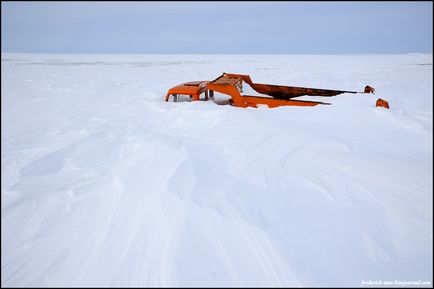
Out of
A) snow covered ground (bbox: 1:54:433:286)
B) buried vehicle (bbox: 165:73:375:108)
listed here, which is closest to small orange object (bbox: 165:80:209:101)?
→ buried vehicle (bbox: 165:73:375:108)

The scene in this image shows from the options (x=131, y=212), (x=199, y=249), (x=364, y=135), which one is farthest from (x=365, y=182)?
(x=131, y=212)

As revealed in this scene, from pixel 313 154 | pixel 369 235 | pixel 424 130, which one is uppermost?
pixel 424 130

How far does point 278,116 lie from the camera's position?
4.30 m

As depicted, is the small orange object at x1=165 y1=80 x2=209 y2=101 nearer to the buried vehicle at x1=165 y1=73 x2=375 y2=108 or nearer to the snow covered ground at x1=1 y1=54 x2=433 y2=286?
the buried vehicle at x1=165 y1=73 x2=375 y2=108

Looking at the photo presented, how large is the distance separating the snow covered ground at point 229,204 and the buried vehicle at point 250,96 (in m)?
1.59

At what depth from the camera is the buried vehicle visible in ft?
17.5

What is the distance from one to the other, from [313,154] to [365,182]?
583 mm

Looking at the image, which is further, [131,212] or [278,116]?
[278,116]

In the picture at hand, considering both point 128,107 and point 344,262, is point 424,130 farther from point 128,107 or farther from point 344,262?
point 128,107

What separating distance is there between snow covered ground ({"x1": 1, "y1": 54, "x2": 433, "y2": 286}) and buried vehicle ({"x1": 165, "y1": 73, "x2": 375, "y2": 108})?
1.59 m

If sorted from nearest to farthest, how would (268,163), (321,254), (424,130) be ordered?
(321,254) < (268,163) < (424,130)

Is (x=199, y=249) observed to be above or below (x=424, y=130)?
below

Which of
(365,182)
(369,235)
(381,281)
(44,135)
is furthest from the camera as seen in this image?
(44,135)

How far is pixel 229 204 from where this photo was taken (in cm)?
207
